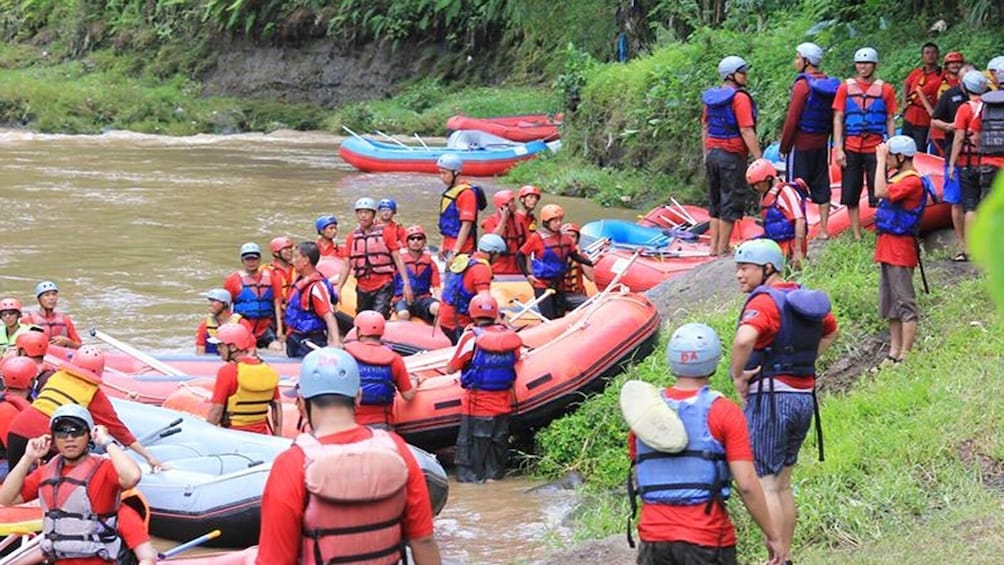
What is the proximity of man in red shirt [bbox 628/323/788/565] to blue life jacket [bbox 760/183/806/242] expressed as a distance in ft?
15.9

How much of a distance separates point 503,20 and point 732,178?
79.5 ft

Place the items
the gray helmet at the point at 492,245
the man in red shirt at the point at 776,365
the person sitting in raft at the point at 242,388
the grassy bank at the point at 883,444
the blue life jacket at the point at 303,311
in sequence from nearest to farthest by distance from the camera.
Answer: the man in red shirt at the point at 776,365, the grassy bank at the point at 883,444, the person sitting in raft at the point at 242,388, the blue life jacket at the point at 303,311, the gray helmet at the point at 492,245

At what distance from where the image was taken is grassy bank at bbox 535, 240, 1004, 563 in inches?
233

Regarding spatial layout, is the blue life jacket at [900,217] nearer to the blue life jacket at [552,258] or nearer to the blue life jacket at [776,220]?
the blue life jacket at [776,220]

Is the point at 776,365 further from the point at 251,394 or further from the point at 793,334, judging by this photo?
the point at 251,394

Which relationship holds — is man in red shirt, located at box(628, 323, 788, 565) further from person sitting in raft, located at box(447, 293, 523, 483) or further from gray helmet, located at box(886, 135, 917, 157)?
person sitting in raft, located at box(447, 293, 523, 483)

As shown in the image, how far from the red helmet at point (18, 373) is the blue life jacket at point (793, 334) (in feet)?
12.0

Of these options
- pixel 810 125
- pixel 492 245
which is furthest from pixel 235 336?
pixel 810 125

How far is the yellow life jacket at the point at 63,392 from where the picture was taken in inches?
264

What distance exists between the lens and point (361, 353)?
8281 mm

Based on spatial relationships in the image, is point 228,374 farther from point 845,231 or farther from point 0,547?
point 845,231

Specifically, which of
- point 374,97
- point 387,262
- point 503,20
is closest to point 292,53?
point 374,97

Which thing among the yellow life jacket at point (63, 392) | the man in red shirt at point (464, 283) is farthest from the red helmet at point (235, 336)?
the man in red shirt at point (464, 283)

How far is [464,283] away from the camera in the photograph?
10156mm
